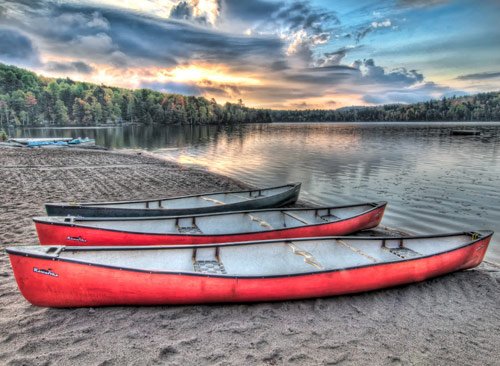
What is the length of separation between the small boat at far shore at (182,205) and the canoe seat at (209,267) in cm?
Answer: 332

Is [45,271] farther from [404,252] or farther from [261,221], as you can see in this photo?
[404,252]

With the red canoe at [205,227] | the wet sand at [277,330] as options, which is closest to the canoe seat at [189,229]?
the red canoe at [205,227]

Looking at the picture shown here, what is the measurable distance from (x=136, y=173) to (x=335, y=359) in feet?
58.8

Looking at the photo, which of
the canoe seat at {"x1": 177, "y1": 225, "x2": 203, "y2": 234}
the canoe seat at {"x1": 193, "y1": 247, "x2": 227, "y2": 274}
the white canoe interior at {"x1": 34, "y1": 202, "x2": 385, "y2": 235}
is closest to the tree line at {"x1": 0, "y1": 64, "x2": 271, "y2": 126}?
the white canoe interior at {"x1": 34, "y1": 202, "x2": 385, "y2": 235}

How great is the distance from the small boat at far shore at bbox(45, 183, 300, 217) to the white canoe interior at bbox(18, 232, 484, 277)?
300cm

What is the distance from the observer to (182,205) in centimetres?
1102

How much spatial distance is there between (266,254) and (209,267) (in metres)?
1.36

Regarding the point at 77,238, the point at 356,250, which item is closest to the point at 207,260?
the point at 77,238

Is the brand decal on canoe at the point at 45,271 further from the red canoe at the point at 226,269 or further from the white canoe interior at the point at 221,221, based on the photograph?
the white canoe interior at the point at 221,221

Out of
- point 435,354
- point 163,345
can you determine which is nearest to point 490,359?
point 435,354

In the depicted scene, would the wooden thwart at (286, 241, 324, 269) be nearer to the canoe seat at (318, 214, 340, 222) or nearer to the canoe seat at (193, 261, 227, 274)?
the canoe seat at (193, 261, 227, 274)

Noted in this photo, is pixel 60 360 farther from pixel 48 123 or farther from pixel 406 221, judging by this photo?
pixel 48 123

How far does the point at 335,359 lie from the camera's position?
15.6 ft

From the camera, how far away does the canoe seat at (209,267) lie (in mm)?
6363
